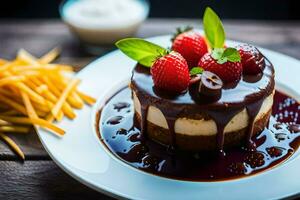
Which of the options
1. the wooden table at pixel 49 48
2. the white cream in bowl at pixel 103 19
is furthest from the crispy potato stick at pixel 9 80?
the white cream in bowl at pixel 103 19

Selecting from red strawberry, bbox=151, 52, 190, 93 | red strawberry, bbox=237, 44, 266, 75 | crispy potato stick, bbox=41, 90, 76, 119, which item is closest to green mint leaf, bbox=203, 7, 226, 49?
red strawberry, bbox=237, 44, 266, 75

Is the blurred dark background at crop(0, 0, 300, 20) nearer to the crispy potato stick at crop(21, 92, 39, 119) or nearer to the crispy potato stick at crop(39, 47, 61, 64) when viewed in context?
the crispy potato stick at crop(39, 47, 61, 64)

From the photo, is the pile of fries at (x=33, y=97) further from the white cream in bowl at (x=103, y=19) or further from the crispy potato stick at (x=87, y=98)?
the white cream in bowl at (x=103, y=19)

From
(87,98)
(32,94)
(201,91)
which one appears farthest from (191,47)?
(32,94)

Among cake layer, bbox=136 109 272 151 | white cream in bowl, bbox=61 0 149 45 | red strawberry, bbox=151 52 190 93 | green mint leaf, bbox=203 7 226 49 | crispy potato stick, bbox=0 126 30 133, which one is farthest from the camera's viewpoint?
white cream in bowl, bbox=61 0 149 45

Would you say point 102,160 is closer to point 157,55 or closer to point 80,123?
point 80,123

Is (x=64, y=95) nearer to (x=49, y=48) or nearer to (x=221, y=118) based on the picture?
(x=221, y=118)

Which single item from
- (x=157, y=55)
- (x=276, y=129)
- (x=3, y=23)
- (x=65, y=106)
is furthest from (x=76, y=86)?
(x=3, y=23)
